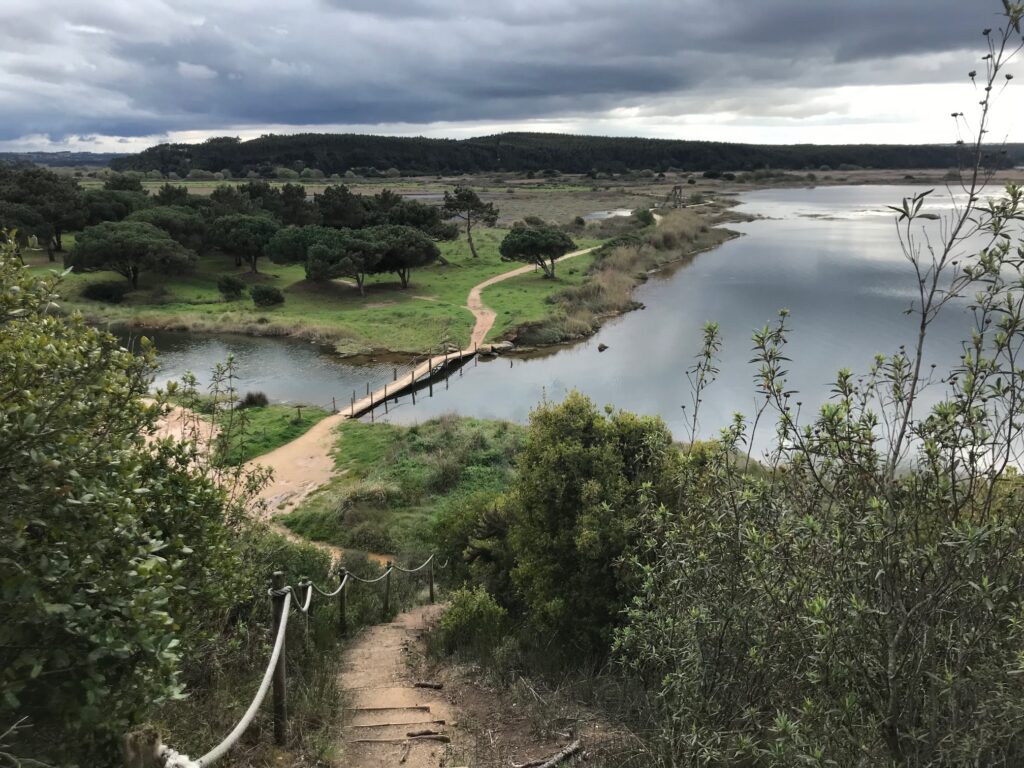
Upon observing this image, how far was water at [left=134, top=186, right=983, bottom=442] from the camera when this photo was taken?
26.2 metres

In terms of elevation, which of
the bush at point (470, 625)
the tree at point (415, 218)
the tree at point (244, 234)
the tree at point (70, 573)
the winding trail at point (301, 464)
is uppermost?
the tree at point (415, 218)

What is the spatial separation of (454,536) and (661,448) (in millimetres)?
6208

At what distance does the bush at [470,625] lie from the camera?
27.3 ft

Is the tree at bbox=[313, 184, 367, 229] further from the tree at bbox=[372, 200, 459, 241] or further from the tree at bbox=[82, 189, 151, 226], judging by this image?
the tree at bbox=[82, 189, 151, 226]

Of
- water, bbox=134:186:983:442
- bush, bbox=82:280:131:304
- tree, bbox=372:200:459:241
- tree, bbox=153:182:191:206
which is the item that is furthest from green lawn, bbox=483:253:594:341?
tree, bbox=153:182:191:206

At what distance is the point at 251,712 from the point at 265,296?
127 feet

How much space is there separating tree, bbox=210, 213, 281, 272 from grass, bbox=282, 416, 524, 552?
26.7 meters

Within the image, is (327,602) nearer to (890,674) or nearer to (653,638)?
(653,638)

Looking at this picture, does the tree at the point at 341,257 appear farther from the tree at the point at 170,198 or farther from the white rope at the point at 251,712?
the white rope at the point at 251,712

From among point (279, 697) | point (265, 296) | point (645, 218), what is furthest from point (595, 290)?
point (279, 697)

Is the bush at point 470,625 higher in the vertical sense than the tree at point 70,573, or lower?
lower

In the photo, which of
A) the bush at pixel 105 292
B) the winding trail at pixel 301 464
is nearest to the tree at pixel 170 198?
the bush at pixel 105 292

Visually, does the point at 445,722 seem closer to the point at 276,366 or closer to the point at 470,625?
the point at 470,625

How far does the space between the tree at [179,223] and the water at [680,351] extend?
43.4 ft
